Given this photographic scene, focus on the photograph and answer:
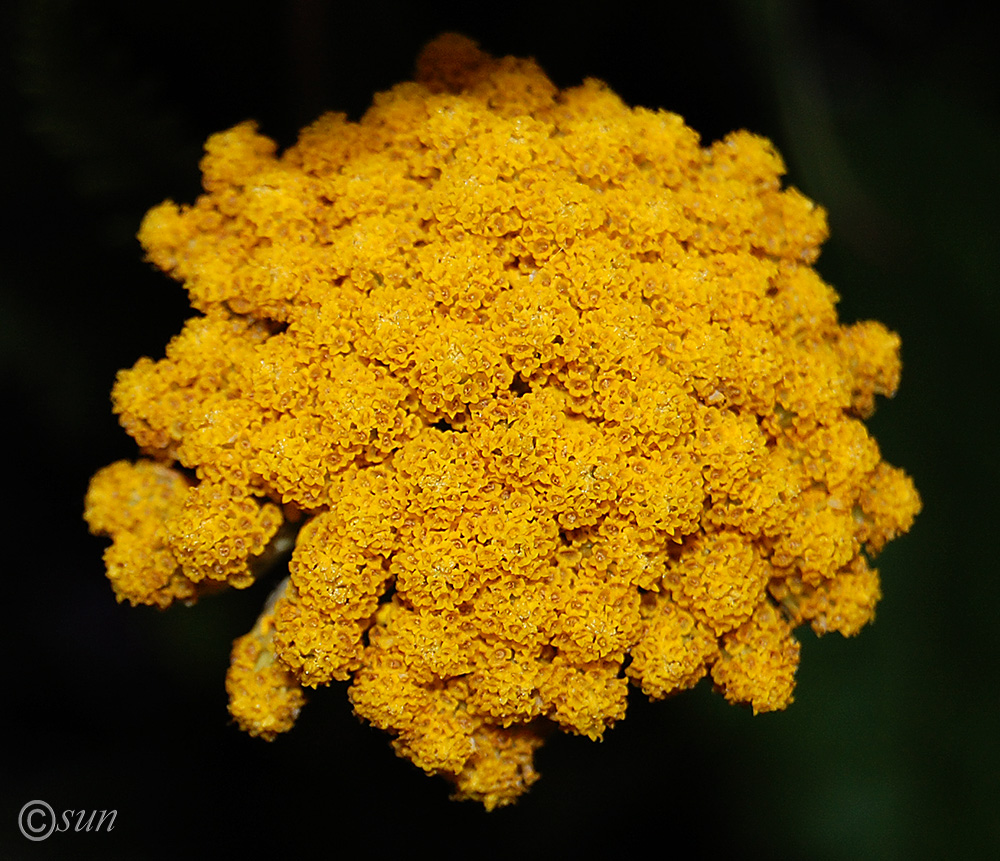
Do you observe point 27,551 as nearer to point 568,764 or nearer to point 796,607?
point 568,764

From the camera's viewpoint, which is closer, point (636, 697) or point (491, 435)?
point (491, 435)

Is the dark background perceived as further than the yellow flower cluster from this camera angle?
Yes

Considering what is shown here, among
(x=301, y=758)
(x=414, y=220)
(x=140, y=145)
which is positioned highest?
(x=140, y=145)

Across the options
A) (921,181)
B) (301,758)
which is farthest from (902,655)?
(301,758)

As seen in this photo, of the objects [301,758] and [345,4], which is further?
[301,758]

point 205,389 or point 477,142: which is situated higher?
point 477,142
